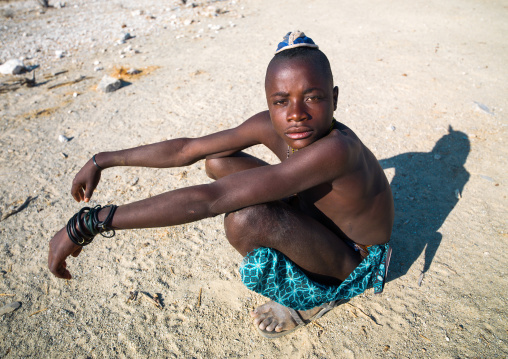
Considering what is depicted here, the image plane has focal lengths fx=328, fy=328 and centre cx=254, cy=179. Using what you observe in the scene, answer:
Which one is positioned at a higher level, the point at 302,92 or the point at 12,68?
the point at 302,92

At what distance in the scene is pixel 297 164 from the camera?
151 centimetres

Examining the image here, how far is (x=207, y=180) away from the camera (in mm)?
3100

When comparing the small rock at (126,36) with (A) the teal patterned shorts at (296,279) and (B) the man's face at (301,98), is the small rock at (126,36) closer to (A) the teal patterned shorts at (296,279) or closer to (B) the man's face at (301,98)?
(B) the man's face at (301,98)

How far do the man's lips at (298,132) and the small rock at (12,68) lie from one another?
227 inches

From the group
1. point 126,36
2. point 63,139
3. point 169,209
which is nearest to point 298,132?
point 169,209

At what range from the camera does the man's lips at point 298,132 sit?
161cm

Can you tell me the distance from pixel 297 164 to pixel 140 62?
16.8 ft

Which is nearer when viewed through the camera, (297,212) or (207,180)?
(297,212)

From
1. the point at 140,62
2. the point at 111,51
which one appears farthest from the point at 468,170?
the point at 111,51

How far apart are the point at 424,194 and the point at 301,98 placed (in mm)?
A: 1850

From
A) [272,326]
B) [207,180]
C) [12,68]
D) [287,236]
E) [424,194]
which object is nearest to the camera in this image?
[287,236]

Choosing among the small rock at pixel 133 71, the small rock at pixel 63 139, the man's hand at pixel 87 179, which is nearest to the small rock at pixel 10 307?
the man's hand at pixel 87 179

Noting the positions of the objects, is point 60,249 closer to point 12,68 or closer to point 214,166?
point 214,166

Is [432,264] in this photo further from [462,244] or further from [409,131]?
[409,131]
